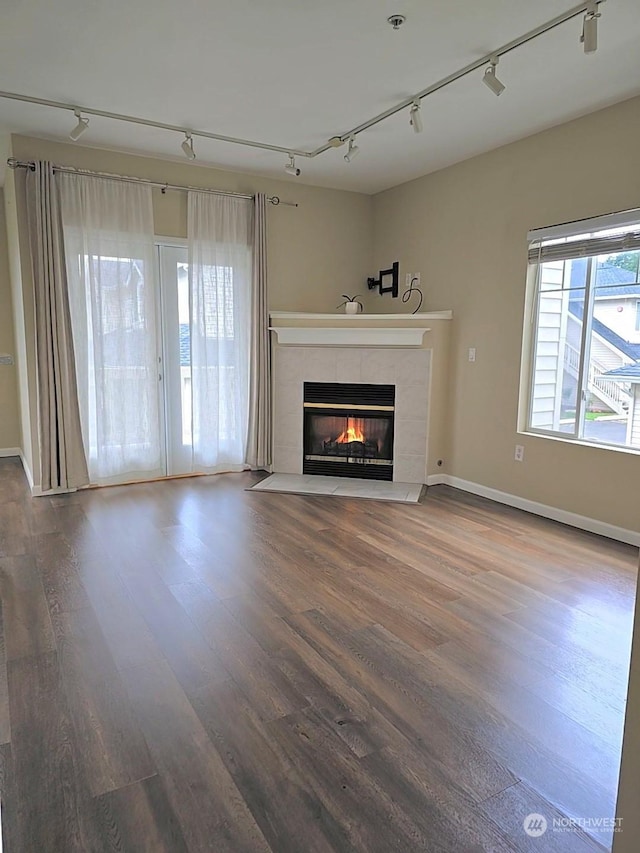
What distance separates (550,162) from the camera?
4.11 metres

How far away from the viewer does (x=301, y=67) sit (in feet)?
10.4

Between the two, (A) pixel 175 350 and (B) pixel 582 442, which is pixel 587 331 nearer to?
(B) pixel 582 442

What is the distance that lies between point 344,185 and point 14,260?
3.26 meters

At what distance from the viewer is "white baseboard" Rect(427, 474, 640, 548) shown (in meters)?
3.81

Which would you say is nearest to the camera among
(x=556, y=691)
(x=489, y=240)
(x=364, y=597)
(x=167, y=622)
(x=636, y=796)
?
(x=636, y=796)

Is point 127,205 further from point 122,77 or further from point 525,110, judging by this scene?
point 525,110

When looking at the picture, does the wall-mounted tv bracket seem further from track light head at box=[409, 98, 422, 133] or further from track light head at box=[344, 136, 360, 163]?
track light head at box=[409, 98, 422, 133]

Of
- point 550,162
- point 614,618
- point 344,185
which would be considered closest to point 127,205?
point 344,185

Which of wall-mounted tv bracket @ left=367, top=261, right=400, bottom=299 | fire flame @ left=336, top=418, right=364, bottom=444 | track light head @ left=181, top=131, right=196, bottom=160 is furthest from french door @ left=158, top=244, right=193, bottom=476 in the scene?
wall-mounted tv bracket @ left=367, top=261, right=400, bottom=299

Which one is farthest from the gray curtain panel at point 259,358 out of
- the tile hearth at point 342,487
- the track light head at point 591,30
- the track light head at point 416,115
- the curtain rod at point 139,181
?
the track light head at point 591,30

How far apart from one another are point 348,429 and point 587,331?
2.32m

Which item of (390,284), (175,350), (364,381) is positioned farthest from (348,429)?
(175,350)

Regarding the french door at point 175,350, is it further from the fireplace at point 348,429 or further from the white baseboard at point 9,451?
the white baseboard at point 9,451

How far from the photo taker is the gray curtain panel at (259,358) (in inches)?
211
